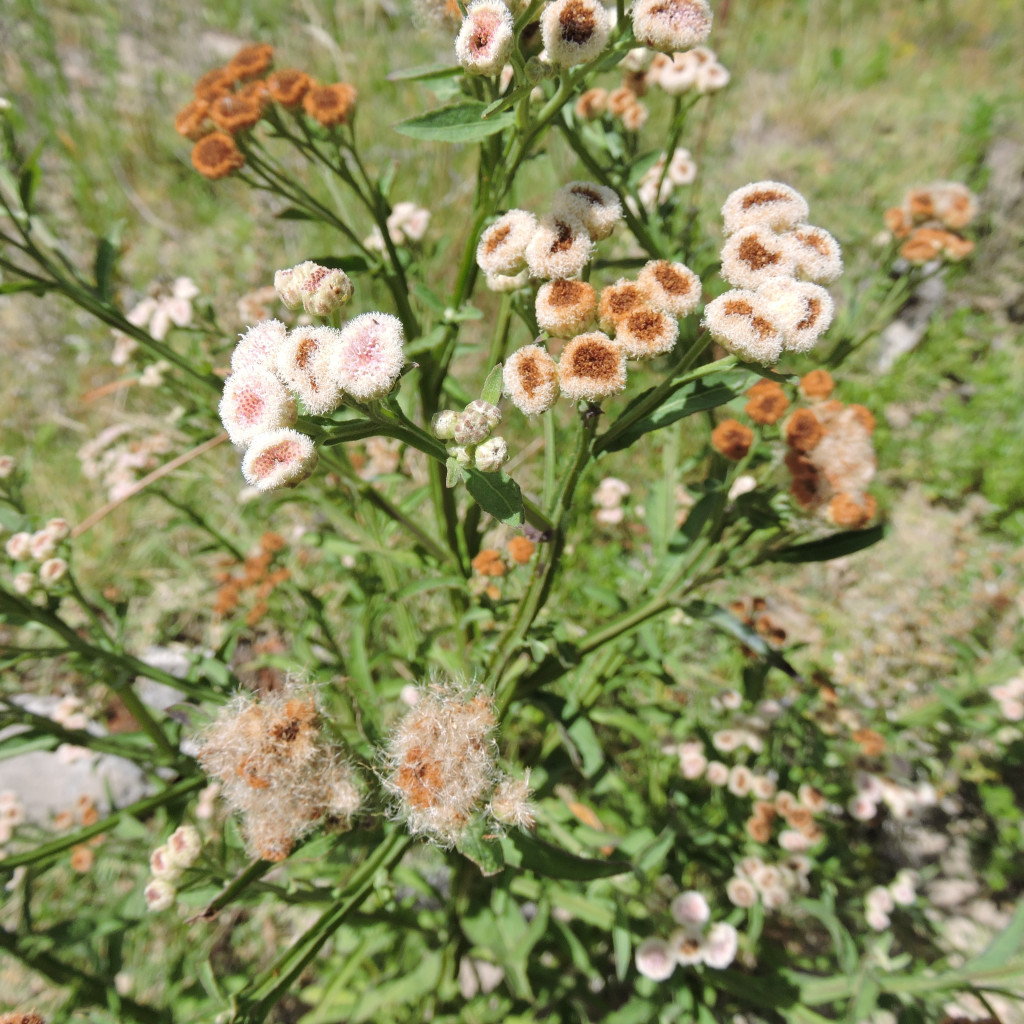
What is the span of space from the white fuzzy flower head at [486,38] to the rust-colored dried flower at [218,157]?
1029 mm

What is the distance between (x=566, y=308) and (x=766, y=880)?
229cm

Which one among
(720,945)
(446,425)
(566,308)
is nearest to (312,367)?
(446,425)

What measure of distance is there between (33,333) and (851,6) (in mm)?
9622

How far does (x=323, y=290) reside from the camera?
1378mm

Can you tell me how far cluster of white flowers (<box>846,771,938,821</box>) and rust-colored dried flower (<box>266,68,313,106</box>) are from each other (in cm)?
327

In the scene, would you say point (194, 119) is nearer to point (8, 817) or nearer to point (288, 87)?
point (288, 87)

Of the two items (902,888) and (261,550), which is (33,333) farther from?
(902,888)

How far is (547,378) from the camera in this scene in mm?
1347

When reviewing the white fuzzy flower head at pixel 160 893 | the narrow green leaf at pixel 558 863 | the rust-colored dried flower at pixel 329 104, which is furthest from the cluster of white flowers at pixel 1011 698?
the rust-colored dried flower at pixel 329 104

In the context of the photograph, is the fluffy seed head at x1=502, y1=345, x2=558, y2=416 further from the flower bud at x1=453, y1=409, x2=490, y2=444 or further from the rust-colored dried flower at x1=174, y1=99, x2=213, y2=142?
the rust-colored dried flower at x1=174, y1=99, x2=213, y2=142

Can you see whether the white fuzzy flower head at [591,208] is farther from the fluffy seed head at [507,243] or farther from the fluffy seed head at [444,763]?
the fluffy seed head at [444,763]

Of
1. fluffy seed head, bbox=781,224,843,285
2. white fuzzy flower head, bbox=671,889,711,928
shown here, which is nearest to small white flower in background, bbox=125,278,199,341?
fluffy seed head, bbox=781,224,843,285

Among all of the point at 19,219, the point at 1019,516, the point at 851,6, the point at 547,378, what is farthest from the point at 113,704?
the point at 851,6

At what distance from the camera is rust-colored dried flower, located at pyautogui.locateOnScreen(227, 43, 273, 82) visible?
2.18 metres
